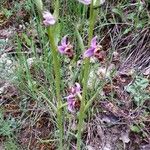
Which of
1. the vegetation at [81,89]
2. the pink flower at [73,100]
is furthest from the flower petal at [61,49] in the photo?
the vegetation at [81,89]

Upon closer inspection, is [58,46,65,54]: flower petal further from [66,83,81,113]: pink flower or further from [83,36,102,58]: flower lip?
[66,83,81,113]: pink flower

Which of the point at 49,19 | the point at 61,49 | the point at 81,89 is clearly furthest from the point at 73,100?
the point at 81,89

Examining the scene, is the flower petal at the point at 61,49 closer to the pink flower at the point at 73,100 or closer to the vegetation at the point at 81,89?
the pink flower at the point at 73,100

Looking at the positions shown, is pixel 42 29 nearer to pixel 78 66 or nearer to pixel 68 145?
pixel 78 66

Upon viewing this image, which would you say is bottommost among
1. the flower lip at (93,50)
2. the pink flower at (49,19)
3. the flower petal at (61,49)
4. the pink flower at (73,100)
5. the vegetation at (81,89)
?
the vegetation at (81,89)

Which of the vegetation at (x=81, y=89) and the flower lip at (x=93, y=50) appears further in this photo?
the vegetation at (x=81, y=89)

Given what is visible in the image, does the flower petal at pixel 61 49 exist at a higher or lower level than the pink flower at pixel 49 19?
lower

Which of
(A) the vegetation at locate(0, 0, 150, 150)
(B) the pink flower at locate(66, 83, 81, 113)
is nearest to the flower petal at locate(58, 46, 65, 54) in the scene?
(B) the pink flower at locate(66, 83, 81, 113)

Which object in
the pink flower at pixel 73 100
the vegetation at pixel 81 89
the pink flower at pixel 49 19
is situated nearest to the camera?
the pink flower at pixel 49 19

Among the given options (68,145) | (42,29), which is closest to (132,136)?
(68,145)

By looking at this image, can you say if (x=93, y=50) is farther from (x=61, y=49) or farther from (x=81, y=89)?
(x=81, y=89)

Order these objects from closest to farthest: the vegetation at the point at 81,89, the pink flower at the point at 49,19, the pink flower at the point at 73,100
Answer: the pink flower at the point at 49,19
the pink flower at the point at 73,100
the vegetation at the point at 81,89
